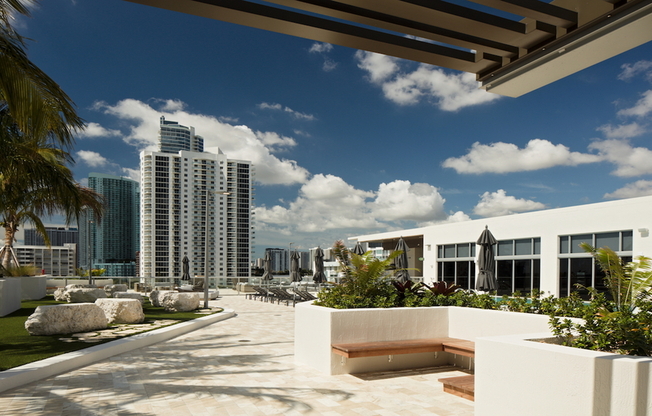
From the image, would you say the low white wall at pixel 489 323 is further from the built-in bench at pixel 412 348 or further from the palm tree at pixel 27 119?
the palm tree at pixel 27 119

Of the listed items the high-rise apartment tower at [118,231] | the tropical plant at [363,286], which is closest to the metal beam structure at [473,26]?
the tropical plant at [363,286]

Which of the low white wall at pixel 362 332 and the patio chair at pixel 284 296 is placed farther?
the patio chair at pixel 284 296

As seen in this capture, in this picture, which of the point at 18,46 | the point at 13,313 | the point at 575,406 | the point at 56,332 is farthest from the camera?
the point at 13,313

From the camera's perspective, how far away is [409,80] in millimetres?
15109

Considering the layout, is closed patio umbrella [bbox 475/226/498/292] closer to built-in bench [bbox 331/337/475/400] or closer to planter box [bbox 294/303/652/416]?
built-in bench [bbox 331/337/475/400]

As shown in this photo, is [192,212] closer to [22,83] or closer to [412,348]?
[22,83]

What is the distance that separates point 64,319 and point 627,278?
1064 centimetres

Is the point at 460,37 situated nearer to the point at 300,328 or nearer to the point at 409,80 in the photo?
the point at 300,328

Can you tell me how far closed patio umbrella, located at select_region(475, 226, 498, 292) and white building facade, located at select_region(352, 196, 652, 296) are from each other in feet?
4.53

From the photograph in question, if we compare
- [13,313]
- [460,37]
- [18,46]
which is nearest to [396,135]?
[13,313]

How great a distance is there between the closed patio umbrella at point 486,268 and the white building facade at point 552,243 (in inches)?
54.4

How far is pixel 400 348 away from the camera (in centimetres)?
637

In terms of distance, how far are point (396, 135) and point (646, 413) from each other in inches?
1510

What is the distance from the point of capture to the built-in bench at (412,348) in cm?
577
